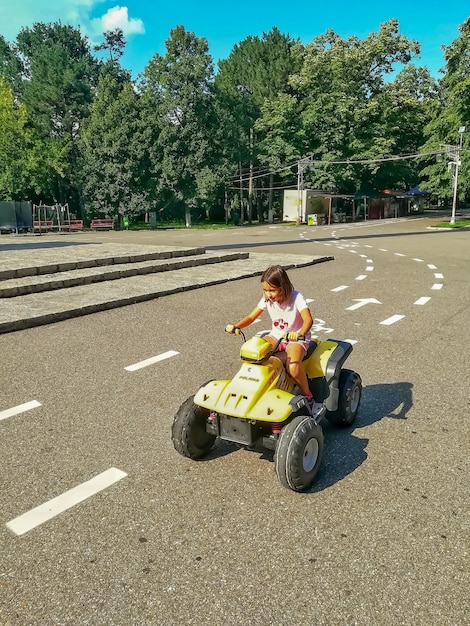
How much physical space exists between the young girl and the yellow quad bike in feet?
0.25

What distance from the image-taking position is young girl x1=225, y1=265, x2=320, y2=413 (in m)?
3.55

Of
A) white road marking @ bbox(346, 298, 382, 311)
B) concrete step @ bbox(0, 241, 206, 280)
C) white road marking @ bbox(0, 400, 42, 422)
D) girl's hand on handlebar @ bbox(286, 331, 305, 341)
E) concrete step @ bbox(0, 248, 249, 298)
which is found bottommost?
white road marking @ bbox(0, 400, 42, 422)

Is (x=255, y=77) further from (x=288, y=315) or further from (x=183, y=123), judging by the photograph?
(x=288, y=315)

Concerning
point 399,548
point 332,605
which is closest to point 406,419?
point 399,548

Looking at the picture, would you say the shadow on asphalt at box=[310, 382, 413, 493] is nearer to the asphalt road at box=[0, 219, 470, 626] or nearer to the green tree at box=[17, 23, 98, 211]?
the asphalt road at box=[0, 219, 470, 626]

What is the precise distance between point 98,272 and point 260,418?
30.1 feet

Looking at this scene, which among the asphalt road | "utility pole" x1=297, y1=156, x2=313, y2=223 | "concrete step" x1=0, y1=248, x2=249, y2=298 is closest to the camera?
the asphalt road

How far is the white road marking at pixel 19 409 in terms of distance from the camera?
4.26m

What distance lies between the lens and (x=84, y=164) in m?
44.1

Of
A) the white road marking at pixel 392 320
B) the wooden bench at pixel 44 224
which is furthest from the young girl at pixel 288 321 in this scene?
the wooden bench at pixel 44 224

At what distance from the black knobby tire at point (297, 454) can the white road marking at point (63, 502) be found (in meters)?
1.08

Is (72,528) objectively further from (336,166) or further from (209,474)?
(336,166)

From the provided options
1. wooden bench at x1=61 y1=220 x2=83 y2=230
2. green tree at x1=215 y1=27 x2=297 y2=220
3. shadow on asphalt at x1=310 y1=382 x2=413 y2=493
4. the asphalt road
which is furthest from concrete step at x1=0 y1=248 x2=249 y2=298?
green tree at x1=215 y1=27 x2=297 y2=220

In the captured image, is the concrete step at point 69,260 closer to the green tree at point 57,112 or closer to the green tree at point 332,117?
the green tree at point 57,112
